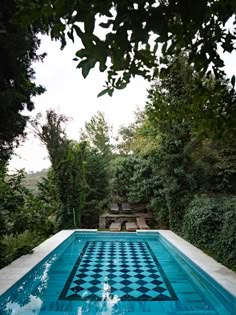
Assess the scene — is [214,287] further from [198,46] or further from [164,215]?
[164,215]

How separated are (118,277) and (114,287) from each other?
65cm

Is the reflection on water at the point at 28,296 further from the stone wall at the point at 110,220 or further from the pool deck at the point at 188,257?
the stone wall at the point at 110,220

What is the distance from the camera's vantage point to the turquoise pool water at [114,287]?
165 inches

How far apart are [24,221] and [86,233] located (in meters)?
5.28

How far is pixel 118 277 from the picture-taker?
5.83 metres

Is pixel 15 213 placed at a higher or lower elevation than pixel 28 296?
higher

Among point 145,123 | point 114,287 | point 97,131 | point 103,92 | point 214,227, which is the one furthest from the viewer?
point 97,131

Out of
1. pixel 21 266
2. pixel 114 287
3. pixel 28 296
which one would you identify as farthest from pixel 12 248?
pixel 114 287

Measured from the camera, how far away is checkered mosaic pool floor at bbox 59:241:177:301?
4.82 m

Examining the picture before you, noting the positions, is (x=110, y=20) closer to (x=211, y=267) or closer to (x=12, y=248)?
(x=211, y=267)

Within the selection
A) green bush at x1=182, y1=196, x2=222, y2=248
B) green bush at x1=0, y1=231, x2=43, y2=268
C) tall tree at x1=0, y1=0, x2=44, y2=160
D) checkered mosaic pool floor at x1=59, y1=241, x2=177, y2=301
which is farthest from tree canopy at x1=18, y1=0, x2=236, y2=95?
green bush at x1=182, y1=196, x2=222, y2=248

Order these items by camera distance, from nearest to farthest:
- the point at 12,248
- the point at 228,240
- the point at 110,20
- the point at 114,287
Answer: the point at 110,20
the point at 114,287
the point at 228,240
the point at 12,248

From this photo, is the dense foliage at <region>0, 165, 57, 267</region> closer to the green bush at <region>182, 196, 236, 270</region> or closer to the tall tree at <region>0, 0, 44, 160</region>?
the tall tree at <region>0, 0, 44, 160</region>

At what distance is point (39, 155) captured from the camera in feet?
38.7
